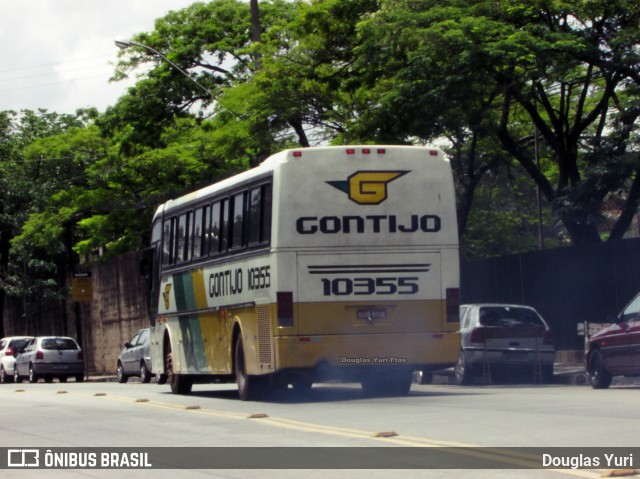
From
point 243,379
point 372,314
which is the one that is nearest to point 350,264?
point 372,314

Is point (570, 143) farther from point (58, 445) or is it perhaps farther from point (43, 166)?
point (43, 166)

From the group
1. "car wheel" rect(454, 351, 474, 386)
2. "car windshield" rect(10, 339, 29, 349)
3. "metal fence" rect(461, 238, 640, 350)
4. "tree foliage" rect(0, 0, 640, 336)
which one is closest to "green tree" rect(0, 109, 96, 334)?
"tree foliage" rect(0, 0, 640, 336)

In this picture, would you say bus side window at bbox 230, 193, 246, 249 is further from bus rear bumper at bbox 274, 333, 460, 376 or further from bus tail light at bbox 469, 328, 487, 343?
bus tail light at bbox 469, 328, 487, 343

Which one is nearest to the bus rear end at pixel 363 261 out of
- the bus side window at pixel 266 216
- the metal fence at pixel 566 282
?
the bus side window at pixel 266 216

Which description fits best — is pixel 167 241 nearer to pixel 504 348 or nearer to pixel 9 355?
pixel 504 348

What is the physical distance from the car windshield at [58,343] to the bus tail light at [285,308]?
82.6 feet

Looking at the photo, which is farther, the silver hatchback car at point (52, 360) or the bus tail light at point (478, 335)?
the silver hatchback car at point (52, 360)

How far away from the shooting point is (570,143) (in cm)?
3031

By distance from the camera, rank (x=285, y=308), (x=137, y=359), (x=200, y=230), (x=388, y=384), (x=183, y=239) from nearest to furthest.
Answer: (x=285, y=308) → (x=388, y=384) → (x=200, y=230) → (x=183, y=239) → (x=137, y=359)

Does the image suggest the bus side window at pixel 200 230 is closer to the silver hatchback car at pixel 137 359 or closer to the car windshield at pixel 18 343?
the silver hatchback car at pixel 137 359

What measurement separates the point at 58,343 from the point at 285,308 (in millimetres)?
25461

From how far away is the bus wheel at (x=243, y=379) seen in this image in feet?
59.9

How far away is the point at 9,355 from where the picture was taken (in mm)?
43344

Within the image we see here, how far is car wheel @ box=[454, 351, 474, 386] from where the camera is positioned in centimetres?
2311
